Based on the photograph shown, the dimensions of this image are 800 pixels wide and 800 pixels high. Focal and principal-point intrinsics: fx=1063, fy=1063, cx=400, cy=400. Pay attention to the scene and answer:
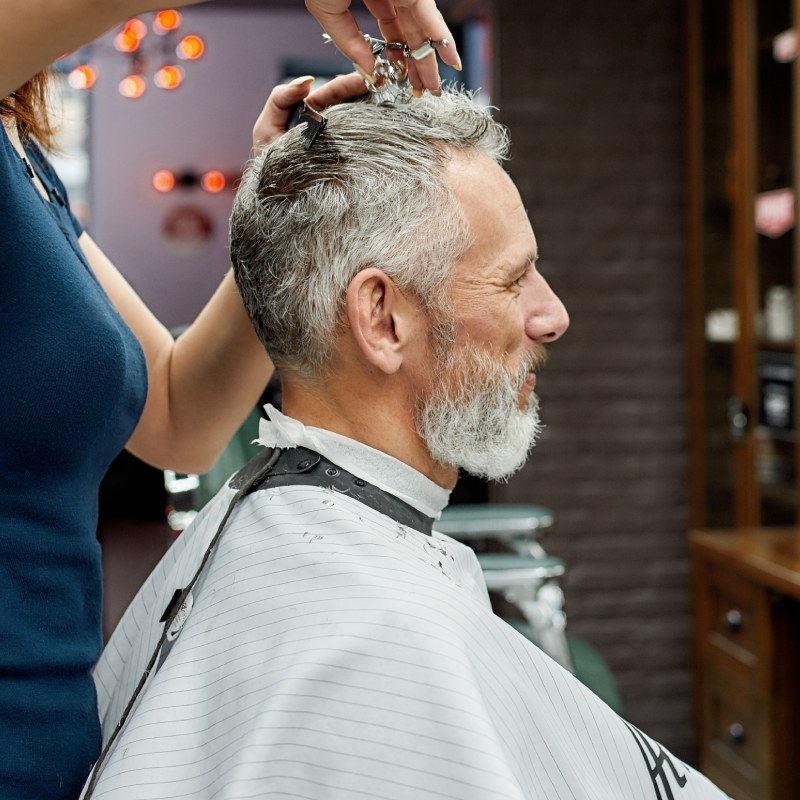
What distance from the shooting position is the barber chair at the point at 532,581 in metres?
2.67

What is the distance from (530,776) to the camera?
3.21ft

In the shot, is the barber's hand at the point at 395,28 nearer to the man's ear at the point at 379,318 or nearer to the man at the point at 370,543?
the man at the point at 370,543

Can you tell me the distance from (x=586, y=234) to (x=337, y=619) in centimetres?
318

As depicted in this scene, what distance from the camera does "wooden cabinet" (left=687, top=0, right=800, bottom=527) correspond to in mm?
3271

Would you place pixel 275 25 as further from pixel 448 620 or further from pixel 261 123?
pixel 448 620

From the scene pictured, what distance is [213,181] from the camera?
605cm

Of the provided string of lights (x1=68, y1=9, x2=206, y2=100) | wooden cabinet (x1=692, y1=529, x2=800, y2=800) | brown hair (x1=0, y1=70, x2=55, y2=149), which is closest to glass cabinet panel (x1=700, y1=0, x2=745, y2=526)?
wooden cabinet (x1=692, y1=529, x2=800, y2=800)

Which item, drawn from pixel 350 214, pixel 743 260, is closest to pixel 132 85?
pixel 743 260

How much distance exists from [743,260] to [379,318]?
2620 mm

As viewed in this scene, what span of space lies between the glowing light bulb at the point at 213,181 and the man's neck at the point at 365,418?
5.05 m

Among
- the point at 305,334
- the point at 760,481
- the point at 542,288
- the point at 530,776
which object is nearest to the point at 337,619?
the point at 530,776

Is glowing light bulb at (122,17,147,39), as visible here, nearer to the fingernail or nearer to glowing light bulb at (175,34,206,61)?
glowing light bulb at (175,34,206,61)

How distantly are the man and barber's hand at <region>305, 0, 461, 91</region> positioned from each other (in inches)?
4.3

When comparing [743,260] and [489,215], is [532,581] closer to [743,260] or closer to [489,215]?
[743,260]
